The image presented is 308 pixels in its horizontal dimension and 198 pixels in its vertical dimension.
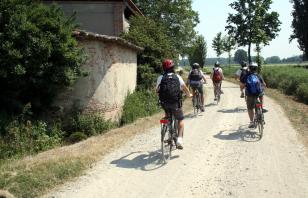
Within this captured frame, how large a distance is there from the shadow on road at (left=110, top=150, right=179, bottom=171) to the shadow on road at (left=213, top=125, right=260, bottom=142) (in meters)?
2.48

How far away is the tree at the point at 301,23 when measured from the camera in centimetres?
6391

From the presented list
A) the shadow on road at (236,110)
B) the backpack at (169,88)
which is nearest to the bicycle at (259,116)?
the backpack at (169,88)

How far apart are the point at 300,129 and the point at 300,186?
228 inches

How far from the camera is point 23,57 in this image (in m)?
11.9

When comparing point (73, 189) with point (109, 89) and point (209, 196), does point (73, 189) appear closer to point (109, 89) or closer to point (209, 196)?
point (209, 196)

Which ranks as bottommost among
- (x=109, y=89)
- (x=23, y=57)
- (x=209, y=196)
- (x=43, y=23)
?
(x=209, y=196)

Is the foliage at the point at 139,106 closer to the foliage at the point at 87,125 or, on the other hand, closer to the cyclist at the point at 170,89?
the foliage at the point at 87,125

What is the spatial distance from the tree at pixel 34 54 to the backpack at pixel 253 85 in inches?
198

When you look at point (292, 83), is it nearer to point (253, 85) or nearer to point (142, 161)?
point (253, 85)

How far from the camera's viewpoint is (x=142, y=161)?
904cm

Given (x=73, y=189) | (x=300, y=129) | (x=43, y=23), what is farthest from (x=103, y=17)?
(x=73, y=189)

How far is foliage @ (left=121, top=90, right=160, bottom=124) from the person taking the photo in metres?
16.3

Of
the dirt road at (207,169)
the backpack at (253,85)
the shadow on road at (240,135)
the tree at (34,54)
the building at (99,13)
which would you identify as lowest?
the dirt road at (207,169)

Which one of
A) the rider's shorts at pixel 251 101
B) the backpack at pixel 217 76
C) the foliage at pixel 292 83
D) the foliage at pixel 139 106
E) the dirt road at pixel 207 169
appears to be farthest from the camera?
the foliage at pixel 292 83
